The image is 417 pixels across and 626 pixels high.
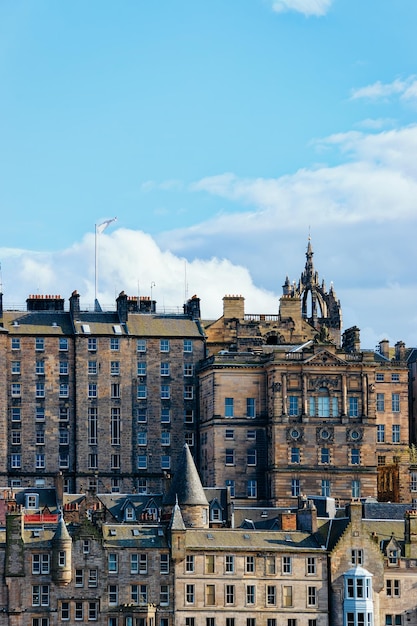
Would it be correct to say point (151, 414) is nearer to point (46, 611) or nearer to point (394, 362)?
point (394, 362)

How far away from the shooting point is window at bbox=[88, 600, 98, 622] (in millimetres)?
153875

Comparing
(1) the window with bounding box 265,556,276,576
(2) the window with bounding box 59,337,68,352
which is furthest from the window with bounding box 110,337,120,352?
(1) the window with bounding box 265,556,276,576

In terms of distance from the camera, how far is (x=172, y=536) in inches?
6088

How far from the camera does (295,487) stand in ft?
590

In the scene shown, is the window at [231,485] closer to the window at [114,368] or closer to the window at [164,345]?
the window at [164,345]

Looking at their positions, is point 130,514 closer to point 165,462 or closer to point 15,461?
point 165,462

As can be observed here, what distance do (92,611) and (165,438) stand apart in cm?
3470

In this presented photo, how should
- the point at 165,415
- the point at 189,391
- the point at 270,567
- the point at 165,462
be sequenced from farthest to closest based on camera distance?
1. the point at 189,391
2. the point at 165,415
3. the point at 165,462
4. the point at 270,567

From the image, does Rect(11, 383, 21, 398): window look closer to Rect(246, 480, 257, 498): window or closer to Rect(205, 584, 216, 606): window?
Rect(246, 480, 257, 498): window

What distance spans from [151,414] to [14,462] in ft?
42.7

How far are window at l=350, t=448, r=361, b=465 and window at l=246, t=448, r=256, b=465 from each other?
27.8ft

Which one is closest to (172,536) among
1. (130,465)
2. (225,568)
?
(225,568)

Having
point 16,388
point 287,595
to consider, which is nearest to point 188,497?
point 287,595

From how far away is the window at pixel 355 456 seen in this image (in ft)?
596
